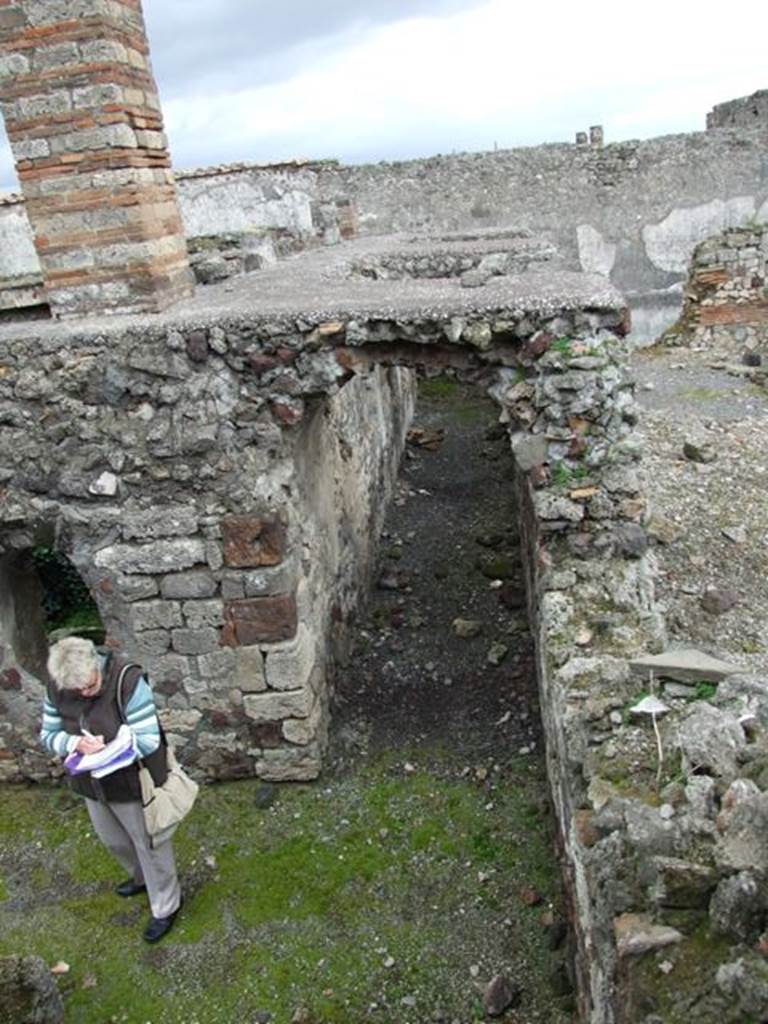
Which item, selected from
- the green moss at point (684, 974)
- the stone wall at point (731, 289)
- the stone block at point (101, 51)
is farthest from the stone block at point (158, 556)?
the stone wall at point (731, 289)

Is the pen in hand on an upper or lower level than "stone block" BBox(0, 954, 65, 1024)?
upper

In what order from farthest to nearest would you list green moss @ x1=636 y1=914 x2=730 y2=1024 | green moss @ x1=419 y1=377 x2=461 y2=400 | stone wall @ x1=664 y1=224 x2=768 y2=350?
1. green moss @ x1=419 y1=377 x2=461 y2=400
2. stone wall @ x1=664 y1=224 x2=768 y2=350
3. green moss @ x1=636 y1=914 x2=730 y2=1024

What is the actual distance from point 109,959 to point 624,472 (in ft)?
11.1

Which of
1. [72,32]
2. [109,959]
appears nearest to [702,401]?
[72,32]

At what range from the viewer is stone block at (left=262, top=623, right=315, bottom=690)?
4.61 metres

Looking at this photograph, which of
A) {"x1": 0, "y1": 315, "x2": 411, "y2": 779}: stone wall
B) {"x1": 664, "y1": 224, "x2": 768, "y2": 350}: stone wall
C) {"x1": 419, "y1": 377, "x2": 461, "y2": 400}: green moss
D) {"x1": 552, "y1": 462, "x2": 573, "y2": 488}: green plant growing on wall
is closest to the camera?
{"x1": 552, "y1": 462, "x2": 573, "y2": 488}: green plant growing on wall

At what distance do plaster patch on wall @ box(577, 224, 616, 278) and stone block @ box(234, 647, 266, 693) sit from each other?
12.4 metres

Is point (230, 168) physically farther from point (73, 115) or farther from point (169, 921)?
point (169, 921)

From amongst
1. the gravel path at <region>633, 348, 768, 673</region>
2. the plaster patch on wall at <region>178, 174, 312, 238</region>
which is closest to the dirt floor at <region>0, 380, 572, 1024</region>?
the gravel path at <region>633, 348, 768, 673</region>

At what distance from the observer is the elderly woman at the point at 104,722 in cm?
347

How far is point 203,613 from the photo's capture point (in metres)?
4.55

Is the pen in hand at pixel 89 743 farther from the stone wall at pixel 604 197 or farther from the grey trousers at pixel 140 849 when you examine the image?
the stone wall at pixel 604 197

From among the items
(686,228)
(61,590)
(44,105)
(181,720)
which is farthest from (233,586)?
(686,228)

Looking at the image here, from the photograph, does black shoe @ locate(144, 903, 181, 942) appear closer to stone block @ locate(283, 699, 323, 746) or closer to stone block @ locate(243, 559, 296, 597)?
stone block @ locate(283, 699, 323, 746)
